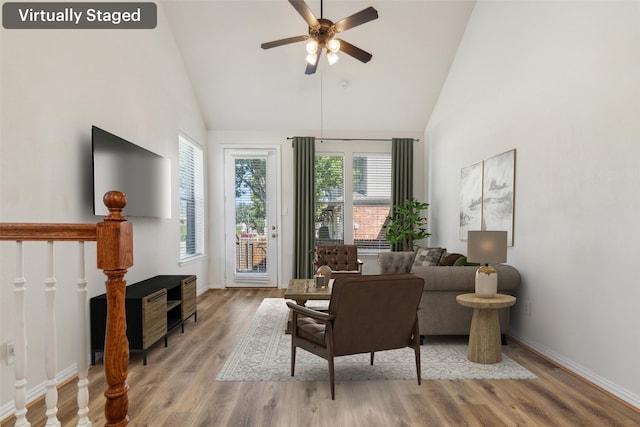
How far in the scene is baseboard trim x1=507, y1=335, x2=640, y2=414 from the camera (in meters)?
2.49

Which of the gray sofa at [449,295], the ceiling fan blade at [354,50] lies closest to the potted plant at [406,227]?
the gray sofa at [449,295]

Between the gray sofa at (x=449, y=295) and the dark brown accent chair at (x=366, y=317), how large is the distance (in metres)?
0.81

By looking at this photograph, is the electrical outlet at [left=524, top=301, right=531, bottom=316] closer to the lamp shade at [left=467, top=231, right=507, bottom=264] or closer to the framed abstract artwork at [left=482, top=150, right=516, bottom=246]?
the framed abstract artwork at [left=482, top=150, right=516, bottom=246]

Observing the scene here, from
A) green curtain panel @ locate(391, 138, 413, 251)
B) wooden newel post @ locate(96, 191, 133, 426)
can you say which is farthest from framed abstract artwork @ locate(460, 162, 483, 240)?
wooden newel post @ locate(96, 191, 133, 426)

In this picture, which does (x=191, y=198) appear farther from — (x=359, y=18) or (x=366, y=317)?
(x=366, y=317)

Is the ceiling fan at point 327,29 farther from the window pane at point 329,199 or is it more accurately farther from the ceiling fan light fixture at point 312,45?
the window pane at point 329,199

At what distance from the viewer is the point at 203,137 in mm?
6477

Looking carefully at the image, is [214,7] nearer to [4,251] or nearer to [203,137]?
[203,137]

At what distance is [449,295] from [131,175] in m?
3.30

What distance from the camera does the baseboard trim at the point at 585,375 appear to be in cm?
249

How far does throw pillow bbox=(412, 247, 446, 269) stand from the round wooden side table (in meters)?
1.57

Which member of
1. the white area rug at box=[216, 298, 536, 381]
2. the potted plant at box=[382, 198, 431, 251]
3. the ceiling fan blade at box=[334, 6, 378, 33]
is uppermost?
the ceiling fan blade at box=[334, 6, 378, 33]

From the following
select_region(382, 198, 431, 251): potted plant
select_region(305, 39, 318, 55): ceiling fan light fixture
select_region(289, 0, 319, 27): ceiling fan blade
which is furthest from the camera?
select_region(382, 198, 431, 251): potted plant

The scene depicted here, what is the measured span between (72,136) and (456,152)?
4.63m
